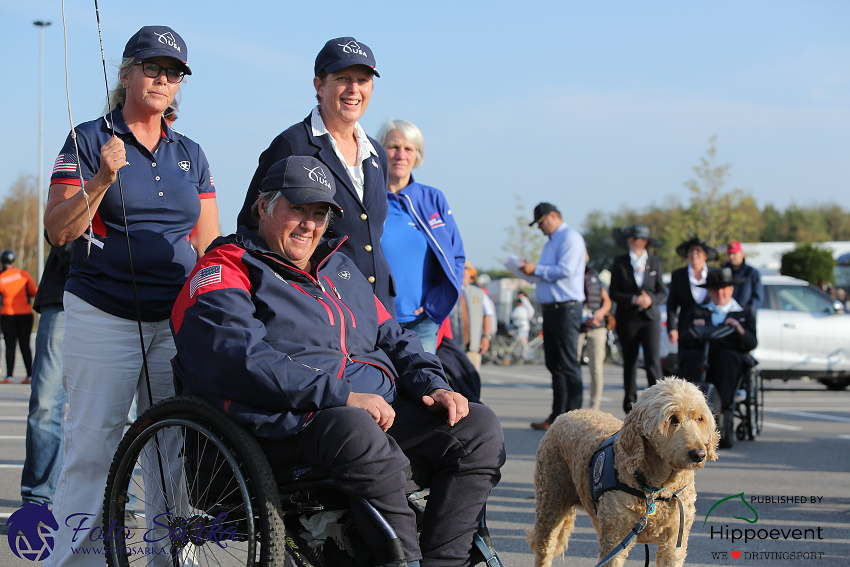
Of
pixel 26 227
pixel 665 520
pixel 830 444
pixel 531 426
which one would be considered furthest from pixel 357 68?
pixel 26 227

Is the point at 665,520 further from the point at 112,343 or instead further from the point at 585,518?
the point at 112,343

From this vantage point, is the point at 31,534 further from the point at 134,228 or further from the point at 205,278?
the point at 205,278

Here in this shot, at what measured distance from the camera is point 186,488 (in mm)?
2709

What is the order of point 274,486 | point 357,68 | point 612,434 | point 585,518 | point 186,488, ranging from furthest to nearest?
1. point 585,518
2. point 357,68
3. point 612,434
4. point 186,488
5. point 274,486

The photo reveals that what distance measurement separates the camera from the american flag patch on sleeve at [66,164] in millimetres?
2953

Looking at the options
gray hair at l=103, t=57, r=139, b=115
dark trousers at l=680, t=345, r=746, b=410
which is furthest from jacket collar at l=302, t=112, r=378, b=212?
dark trousers at l=680, t=345, r=746, b=410

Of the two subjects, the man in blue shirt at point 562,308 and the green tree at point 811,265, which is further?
the green tree at point 811,265

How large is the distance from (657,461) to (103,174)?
231 centimetres

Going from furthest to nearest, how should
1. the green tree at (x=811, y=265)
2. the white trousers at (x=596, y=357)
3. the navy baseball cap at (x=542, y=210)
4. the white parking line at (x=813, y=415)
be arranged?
the green tree at (x=811, y=265) → the white parking line at (x=813, y=415) → the white trousers at (x=596, y=357) → the navy baseball cap at (x=542, y=210)

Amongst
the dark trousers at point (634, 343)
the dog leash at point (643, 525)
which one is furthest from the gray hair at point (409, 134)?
the dark trousers at point (634, 343)

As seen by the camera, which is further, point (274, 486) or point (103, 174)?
point (103, 174)

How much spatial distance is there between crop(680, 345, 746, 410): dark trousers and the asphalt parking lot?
0.55m

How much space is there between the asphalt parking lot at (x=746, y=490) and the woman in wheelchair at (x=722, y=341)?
0.67 metres

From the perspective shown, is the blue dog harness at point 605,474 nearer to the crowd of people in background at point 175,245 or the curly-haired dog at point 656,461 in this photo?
the curly-haired dog at point 656,461
